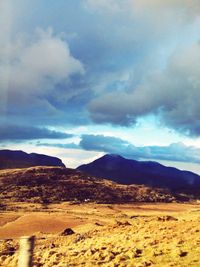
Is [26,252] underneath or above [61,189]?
underneath

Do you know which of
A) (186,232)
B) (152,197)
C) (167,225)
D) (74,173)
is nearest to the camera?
(186,232)

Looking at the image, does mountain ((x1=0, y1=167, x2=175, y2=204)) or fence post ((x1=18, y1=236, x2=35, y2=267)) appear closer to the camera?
fence post ((x1=18, y1=236, x2=35, y2=267))

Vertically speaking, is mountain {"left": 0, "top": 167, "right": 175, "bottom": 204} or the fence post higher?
mountain {"left": 0, "top": 167, "right": 175, "bottom": 204}

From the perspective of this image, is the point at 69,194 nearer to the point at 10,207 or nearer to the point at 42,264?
the point at 10,207

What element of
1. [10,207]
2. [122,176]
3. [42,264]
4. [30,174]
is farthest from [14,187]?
[122,176]
